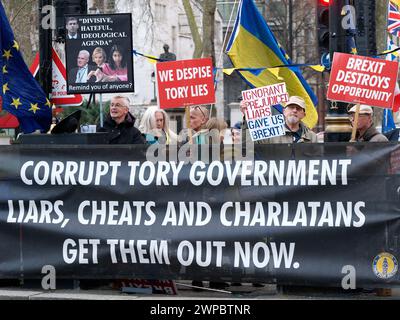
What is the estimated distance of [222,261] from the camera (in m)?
9.41

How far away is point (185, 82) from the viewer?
33.2 ft

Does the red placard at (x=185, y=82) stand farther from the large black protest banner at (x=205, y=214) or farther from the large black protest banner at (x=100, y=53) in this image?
the large black protest banner at (x=100, y=53)

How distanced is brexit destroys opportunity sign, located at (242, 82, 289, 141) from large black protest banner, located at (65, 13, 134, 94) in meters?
1.45

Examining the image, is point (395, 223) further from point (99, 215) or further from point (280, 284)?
point (99, 215)

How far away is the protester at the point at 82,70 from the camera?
11.4 metres

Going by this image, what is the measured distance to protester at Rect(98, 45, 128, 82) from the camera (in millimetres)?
11203

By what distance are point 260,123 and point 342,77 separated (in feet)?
7.31

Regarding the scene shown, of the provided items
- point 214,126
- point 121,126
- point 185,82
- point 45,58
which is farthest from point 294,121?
point 45,58

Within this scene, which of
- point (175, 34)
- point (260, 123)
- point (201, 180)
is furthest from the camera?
point (175, 34)

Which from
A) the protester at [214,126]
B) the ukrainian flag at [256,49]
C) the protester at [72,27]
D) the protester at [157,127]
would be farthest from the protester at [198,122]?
the ukrainian flag at [256,49]

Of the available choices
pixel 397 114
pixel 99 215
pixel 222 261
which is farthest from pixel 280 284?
pixel 397 114

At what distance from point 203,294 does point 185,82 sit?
2.02 m

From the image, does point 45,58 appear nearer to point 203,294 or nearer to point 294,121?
point 294,121
